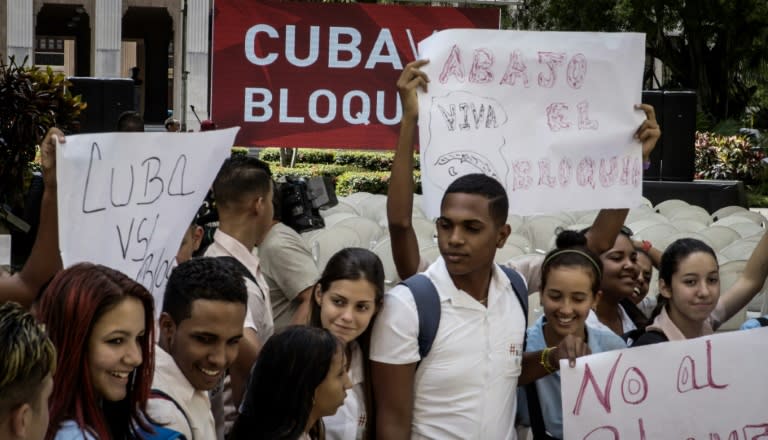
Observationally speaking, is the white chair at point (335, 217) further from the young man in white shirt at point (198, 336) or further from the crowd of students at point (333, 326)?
the young man in white shirt at point (198, 336)

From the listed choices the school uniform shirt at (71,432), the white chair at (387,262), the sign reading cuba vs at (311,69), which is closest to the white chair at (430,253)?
the white chair at (387,262)

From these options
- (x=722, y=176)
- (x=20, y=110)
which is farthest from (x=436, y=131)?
(x=722, y=176)

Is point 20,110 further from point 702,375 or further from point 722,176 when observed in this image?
point 722,176

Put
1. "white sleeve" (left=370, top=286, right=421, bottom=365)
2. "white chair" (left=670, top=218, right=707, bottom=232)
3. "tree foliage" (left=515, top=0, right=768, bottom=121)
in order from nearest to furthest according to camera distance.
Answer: "white sleeve" (left=370, top=286, right=421, bottom=365), "white chair" (left=670, top=218, right=707, bottom=232), "tree foliage" (left=515, top=0, right=768, bottom=121)

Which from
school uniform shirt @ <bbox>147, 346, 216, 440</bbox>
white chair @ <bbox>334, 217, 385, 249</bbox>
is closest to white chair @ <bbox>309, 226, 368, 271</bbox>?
white chair @ <bbox>334, 217, 385, 249</bbox>

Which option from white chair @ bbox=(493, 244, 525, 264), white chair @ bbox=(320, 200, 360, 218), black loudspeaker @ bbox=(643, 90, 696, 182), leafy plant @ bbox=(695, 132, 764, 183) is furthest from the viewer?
leafy plant @ bbox=(695, 132, 764, 183)

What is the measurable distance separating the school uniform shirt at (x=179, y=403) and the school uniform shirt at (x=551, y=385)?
123 cm

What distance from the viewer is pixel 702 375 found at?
3984 mm

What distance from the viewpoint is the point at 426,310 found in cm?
375

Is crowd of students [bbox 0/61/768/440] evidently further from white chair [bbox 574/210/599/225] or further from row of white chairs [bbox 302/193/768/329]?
white chair [bbox 574/210/599/225]

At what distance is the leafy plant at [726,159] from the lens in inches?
1043

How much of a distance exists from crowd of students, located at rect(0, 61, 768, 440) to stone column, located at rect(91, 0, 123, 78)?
35298mm

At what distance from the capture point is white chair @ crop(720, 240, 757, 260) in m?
8.50

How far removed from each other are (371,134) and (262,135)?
0.84 meters
